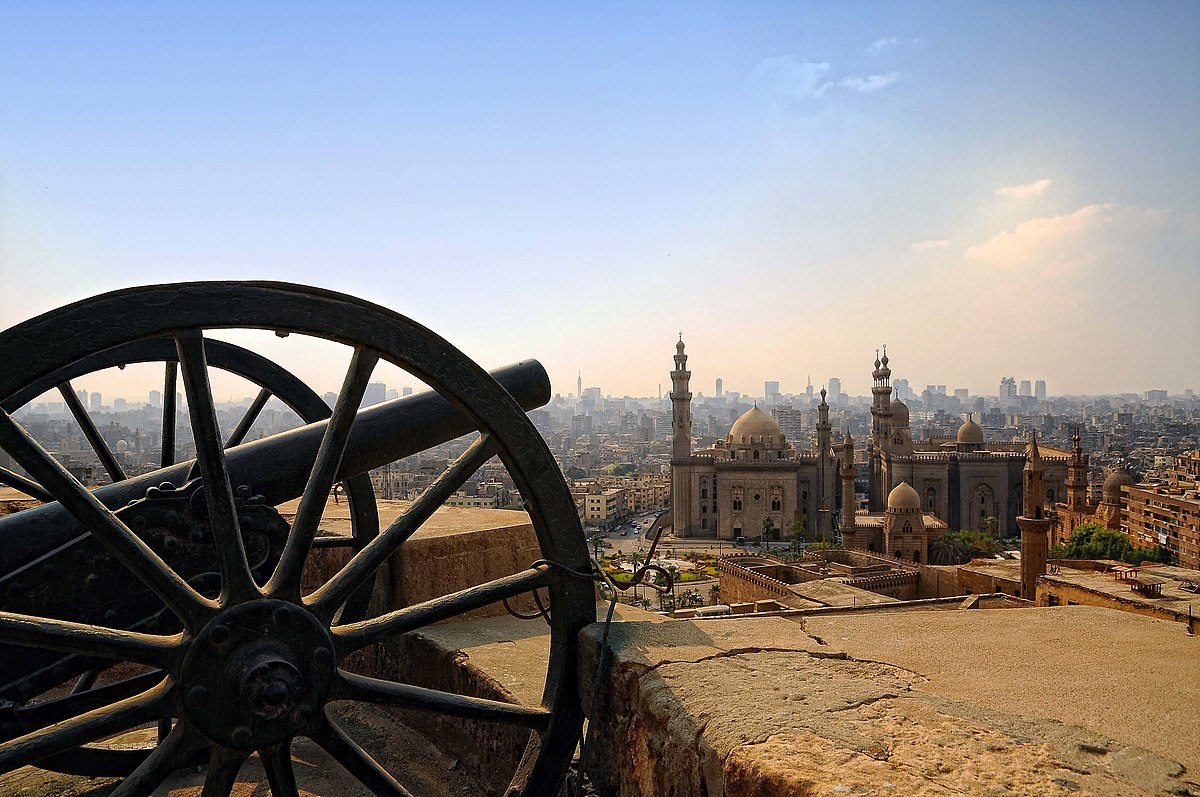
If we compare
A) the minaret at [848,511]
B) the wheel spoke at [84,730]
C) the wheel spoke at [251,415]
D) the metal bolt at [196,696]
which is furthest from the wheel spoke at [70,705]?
the minaret at [848,511]

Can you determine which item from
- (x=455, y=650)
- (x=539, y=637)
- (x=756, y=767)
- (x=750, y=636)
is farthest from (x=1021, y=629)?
(x=455, y=650)

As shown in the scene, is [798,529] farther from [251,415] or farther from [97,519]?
[97,519]

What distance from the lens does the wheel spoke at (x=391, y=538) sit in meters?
2.28

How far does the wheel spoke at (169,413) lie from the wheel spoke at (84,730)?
207cm

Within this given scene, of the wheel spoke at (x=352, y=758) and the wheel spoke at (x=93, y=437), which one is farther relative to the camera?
the wheel spoke at (x=93, y=437)

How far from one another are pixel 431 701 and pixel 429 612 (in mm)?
264

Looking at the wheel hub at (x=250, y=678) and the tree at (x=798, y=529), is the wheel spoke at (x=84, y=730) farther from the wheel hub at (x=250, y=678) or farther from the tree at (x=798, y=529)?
the tree at (x=798, y=529)

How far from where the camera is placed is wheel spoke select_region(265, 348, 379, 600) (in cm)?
222

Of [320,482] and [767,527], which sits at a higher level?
[320,482]

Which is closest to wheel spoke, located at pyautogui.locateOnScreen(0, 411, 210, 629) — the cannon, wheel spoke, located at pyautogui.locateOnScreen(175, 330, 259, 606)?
the cannon

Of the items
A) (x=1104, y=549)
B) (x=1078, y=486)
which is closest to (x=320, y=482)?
(x=1104, y=549)

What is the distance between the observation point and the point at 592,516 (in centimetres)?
7188

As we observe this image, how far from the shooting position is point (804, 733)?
195cm

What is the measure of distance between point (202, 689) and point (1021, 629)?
2781 mm
